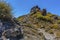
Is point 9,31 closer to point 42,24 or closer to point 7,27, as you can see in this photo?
point 7,27

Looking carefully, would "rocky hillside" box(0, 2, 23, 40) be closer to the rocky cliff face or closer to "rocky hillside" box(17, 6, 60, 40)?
the rocky cliff face

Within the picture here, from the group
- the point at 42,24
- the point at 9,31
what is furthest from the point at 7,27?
the point at 42,24

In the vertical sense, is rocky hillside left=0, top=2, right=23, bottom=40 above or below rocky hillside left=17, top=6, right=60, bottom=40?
below

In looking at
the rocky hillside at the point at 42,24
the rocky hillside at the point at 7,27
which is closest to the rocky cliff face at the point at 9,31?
the rocky hillside at the point at 7,27

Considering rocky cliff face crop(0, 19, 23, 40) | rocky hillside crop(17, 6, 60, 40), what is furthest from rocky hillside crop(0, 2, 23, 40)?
rocky hillside crop(17, 6, 60, 40)

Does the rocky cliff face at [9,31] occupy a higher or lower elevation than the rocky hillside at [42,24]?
lower

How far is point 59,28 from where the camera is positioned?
1862 cm

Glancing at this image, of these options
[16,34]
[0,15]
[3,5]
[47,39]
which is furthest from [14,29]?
[47,39]

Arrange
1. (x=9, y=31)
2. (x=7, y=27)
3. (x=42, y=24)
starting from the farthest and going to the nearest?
(x=42, y=24) < (x=7, y=27) < (x=9, y=31)

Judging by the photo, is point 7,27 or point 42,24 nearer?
point 7,27

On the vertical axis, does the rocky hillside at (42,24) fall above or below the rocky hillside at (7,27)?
above

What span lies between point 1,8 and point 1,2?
52 centimetres

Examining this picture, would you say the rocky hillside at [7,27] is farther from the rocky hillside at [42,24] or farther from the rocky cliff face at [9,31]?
the rocky hillside at [42,24]

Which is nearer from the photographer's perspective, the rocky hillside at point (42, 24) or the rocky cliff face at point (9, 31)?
the rocky cliff face at point (9, 31)
